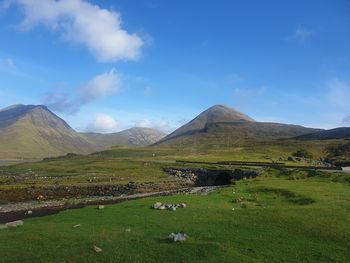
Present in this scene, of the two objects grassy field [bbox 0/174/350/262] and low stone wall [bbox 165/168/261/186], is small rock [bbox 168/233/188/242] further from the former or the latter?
low stone wall [bbox 165/168/261/186]

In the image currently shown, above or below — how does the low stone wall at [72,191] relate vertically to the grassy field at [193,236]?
below

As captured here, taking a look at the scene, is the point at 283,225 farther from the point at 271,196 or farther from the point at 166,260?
the point at 271,196

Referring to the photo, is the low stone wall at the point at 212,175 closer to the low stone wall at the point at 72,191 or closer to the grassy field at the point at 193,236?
the low stone wall at the point at 72,191

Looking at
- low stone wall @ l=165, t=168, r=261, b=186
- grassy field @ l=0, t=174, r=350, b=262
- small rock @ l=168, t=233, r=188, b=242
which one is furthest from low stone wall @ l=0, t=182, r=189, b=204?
small rock @ l=168, t=233, r=188, b=242

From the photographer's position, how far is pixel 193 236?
2772cm

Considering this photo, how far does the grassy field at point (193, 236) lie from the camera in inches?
925

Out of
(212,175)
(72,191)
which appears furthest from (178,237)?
(212,175)

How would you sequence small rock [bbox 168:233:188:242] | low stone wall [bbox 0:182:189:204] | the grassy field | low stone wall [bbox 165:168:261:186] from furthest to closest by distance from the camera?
low stone wall [bbox 165:168:261:186] → low stone wall [bbox 0:182:189:204] → small rock [bbox 168:233:188:242] → the grassy field

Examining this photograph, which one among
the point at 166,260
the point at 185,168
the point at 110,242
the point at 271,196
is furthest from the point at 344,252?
the point at 185,168

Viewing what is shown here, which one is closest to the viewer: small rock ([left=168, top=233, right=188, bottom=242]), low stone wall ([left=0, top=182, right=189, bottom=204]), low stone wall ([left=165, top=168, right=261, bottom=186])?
small rock ([left=168, top=233, right=188, bottom=242])

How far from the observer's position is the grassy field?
23.5 metres

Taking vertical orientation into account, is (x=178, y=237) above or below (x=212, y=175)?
below

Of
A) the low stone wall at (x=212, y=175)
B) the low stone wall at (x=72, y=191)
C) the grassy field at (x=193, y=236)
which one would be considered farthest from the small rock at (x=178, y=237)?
the low stone wall at (x=212, y=175)

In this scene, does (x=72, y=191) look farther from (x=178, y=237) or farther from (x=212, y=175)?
(x=178, y=237)
